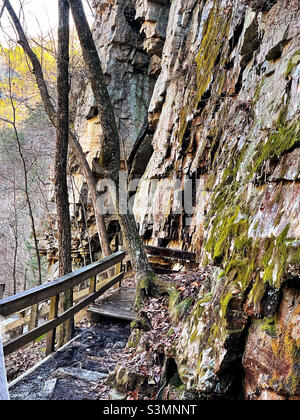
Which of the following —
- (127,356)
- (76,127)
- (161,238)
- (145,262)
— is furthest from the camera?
(76,127)

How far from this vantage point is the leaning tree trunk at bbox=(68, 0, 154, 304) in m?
6.11

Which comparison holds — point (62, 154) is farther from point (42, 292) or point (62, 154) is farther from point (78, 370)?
point (78, 370)

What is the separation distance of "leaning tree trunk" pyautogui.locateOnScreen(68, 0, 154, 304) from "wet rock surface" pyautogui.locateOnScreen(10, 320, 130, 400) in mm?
1381

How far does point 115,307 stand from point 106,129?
12.6ft

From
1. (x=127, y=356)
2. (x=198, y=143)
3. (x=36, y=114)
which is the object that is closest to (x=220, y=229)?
(x=127, y=356)

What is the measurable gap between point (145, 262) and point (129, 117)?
1213 cm

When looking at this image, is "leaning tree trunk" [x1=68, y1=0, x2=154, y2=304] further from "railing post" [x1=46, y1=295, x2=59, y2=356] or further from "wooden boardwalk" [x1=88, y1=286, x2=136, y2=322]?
"railing post" [x1=46, y1=295, x2=59, y2=356]

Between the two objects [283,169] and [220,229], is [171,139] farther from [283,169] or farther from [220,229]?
→ [283,169]

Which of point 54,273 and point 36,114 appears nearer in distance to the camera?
point 54,273

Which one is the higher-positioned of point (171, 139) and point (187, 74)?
point (187, 74)


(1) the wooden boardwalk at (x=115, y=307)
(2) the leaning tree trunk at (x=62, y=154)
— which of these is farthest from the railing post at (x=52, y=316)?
(2) the leaning tree trunk at (x=62, y=154)

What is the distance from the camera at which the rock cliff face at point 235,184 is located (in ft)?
7.29

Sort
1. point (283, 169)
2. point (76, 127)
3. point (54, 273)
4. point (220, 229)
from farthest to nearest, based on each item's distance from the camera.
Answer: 1. point (76, 127)
2. point (54, 273)
3. point (220, 229)
4. point (283, 169)

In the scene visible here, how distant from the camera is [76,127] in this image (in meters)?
17.4
